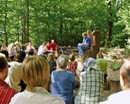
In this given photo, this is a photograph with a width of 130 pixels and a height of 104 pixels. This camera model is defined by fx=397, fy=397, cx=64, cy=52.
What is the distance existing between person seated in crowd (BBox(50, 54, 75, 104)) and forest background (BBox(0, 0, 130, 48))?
98.8ft

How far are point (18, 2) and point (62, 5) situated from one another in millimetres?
4306

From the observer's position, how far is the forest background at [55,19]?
37.8 meters

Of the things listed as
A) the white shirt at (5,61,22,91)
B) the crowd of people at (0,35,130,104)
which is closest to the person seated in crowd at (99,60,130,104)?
the crowd of people at (0,35,130,104)

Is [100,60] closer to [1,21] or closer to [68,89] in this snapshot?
[68,89]

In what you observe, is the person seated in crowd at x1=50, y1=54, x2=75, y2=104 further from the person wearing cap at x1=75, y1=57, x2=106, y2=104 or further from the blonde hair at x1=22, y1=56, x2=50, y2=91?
the blonde hair at x1=22, y1=56, x2=50, y2=91

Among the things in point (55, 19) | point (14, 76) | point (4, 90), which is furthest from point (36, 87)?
point (55, 19)

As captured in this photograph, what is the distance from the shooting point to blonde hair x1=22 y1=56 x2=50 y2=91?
11.0ft

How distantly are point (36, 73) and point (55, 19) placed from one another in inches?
1429

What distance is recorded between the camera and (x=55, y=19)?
1554 inches

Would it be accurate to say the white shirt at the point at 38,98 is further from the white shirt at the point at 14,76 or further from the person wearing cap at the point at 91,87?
the person wearing cap at the point at 91,87

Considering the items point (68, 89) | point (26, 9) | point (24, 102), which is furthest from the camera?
point (26, 9)

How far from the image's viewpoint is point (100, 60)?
11531 millimetres

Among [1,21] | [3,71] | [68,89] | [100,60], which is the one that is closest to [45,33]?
[1,21]

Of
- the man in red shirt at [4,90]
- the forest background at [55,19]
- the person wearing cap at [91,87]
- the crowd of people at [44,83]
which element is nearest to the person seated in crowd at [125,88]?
the crowd of people at [44,83]
